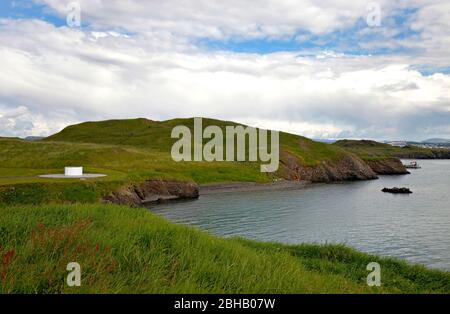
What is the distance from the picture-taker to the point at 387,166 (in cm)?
16988

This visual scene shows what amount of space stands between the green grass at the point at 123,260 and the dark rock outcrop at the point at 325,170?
371 ft

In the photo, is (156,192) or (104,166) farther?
(104,166)

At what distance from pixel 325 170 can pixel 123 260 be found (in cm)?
13337

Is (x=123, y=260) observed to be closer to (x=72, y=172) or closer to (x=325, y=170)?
(x=72, y=172)

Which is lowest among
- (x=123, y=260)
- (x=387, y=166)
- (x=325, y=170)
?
(x=325, y=170)

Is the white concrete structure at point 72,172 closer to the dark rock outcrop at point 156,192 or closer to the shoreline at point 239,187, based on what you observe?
the dark rock outcrop at point 156,192

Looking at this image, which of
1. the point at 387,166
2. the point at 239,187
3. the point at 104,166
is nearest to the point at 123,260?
the point at 104,166

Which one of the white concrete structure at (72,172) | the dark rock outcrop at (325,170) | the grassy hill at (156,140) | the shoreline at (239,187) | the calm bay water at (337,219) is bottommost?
the calm bay water at (337,219)

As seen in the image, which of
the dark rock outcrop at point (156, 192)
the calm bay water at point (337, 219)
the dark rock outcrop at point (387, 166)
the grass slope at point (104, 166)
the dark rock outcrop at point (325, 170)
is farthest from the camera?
the dark rock outcrop at point (387, 166)

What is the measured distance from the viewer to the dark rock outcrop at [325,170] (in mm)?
130125

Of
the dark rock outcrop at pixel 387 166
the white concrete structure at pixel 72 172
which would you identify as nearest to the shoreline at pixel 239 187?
the white concrete structure at pixel 72 172
